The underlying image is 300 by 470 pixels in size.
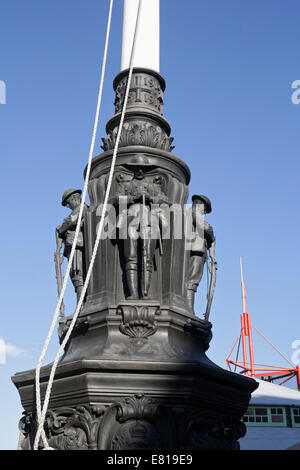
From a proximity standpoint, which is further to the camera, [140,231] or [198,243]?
[198,243]

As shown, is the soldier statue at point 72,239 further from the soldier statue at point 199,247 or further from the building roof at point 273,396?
the building roof at point 273,396

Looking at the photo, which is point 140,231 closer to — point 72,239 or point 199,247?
point 199,247

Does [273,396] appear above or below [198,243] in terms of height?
above

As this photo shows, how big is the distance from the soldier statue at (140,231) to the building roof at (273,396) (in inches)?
658

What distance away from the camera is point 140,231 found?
5.36m

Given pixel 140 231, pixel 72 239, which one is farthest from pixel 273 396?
pixel 140 231

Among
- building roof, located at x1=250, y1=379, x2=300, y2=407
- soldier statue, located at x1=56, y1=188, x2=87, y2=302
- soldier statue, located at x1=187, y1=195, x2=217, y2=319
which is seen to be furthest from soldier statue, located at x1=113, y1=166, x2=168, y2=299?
building roof, located at x1=250, y1=379, x2=300, y2=407

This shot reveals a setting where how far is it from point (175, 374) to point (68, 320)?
68.5 inches

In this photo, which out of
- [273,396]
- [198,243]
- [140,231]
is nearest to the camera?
[140,231]

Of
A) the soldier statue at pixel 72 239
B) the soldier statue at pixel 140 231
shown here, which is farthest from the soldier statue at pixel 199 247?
the soldier statue at pixel 72 239

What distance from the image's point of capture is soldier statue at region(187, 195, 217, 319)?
580 centimetres

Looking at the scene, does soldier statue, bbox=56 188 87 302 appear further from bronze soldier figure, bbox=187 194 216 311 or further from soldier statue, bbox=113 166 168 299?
bronze soldier figure, bbox=187 194 216 311

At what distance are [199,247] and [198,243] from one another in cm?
5

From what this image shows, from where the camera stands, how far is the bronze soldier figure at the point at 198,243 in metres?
5.80
